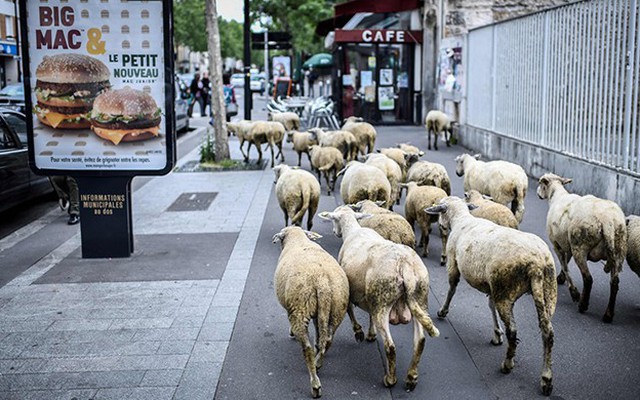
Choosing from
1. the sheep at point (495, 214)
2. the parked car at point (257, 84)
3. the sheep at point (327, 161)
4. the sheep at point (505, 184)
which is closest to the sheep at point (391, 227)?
the sheep at point (495, 214)

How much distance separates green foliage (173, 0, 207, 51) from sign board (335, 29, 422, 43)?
149 ft

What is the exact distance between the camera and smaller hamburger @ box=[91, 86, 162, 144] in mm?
9031

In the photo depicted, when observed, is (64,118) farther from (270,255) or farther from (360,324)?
(360,324)

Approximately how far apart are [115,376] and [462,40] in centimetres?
1718

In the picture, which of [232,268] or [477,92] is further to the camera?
[477,92]

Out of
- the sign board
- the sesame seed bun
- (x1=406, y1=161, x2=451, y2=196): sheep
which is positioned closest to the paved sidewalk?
the sesame seed bun

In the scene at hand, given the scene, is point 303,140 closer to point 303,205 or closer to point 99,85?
point 303,205

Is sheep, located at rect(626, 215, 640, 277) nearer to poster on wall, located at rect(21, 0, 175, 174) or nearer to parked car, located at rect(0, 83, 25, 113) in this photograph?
poster on wall, located at rect(21, 0, 175, 174)

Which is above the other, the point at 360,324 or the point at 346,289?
the point at 346,289

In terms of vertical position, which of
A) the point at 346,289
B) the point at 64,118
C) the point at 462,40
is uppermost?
the point at 462,40

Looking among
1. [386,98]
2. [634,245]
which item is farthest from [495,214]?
[386,98]

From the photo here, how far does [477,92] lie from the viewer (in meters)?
19.2

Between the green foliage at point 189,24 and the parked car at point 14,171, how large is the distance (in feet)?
190

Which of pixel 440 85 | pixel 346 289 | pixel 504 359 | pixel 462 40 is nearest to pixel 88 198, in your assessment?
pixel 346 289
